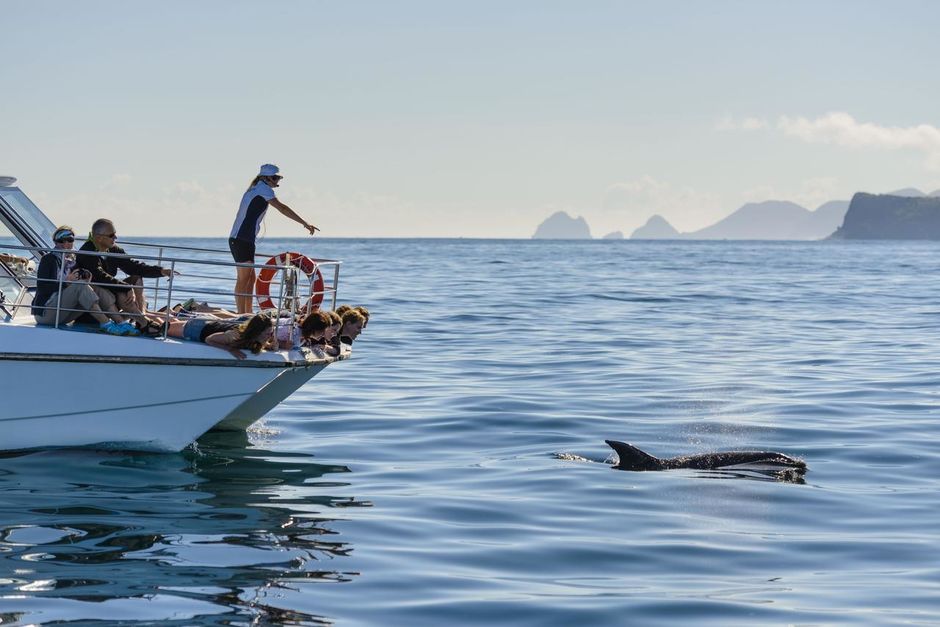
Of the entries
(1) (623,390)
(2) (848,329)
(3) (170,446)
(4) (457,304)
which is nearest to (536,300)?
(4) (457,304)

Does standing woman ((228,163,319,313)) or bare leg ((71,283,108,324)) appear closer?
bare leg ((71,283,108,324))

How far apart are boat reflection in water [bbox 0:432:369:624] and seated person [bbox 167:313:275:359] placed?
1.27 metres

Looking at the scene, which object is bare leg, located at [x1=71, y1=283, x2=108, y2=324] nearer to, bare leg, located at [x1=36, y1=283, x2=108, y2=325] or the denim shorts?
bare leg, located at [x1=36, y1=283, x2=108, y2=325]

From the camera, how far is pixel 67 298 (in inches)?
462

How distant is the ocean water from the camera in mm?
8023

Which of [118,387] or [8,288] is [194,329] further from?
[8,288]

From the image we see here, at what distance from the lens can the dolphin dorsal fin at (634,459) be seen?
1237 cm

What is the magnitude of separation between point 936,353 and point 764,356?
135 inches

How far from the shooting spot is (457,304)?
122 feet

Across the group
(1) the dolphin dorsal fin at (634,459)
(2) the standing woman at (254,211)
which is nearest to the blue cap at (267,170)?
(2) the standing woman at (254,211)

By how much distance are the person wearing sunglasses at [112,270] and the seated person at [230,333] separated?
10.6 inches

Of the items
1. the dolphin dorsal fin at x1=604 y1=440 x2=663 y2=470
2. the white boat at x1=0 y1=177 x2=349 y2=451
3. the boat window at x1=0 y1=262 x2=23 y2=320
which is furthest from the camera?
the boat window at x1=0 y1=262 x2=23 y2=320

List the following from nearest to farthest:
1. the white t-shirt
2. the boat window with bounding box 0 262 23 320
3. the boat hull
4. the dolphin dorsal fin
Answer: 1. the boat hull
2. the dolphin dorsal fin
3. the boat window with bounding box 0 262 23 320
4. the white t-shirt

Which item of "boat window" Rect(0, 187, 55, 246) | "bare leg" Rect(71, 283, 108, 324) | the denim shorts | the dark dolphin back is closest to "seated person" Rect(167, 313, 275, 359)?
the denim shorts
